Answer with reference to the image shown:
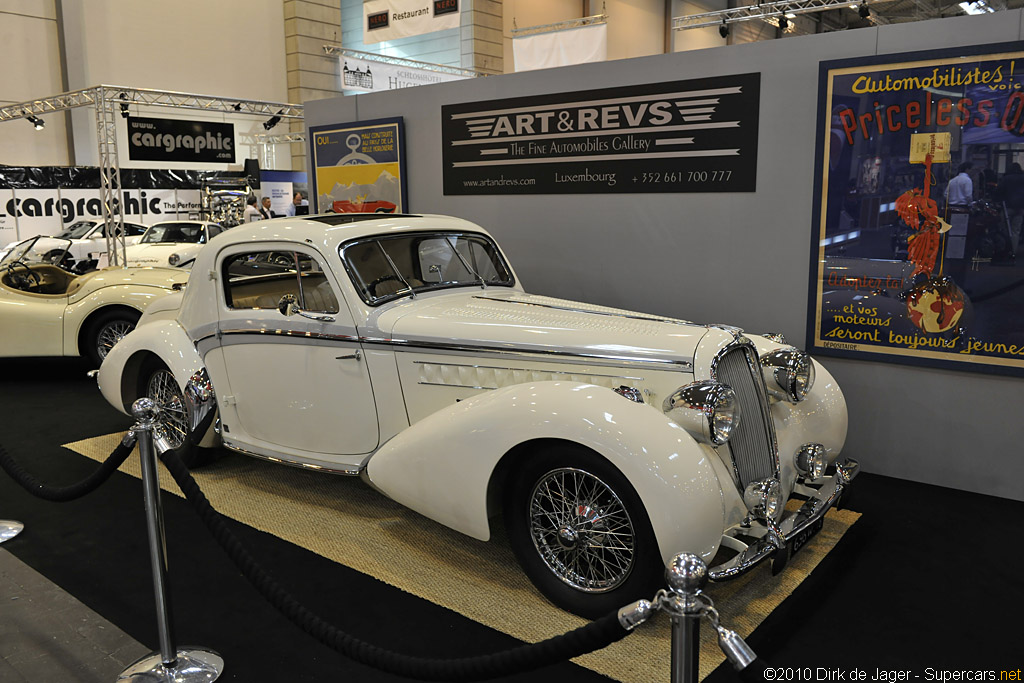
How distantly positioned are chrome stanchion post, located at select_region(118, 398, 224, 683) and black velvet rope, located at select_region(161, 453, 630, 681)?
26 cm

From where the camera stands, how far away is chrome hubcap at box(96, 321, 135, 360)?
272 inches

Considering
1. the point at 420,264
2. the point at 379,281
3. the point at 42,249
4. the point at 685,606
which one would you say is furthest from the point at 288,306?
the point at 42,249

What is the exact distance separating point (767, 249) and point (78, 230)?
528 inches

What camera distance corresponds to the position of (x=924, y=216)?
414 cm

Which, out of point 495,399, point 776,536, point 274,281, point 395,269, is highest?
point 395,269

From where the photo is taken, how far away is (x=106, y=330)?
272 inches

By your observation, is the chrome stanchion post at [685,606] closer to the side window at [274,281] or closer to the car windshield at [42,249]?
the side window at [274,281]

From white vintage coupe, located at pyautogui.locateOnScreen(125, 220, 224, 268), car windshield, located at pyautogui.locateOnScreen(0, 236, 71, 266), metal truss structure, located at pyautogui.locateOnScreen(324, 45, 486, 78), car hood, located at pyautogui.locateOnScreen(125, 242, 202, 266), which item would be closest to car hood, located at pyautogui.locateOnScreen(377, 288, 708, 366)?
car windshield, located at pyautogui.locateOnScreen(0, 236, 71, 266)

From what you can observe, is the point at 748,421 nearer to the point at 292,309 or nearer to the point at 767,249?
the point at 767,249

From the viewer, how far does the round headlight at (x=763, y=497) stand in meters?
2.80

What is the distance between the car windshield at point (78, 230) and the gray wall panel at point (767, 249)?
35.1 feet

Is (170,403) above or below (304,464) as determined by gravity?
above

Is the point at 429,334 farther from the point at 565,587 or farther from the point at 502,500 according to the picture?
the point at 565,587

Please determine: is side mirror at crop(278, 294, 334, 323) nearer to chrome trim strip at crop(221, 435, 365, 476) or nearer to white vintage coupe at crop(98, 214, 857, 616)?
white vintage coupe at crop(98, 214, 857, 616)
